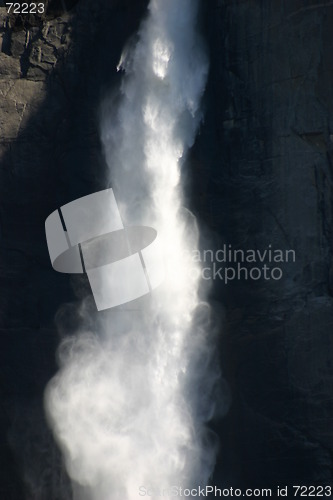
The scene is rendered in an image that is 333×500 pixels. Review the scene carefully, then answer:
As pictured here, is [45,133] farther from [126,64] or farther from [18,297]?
[18,297]

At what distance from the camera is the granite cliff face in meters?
11.2

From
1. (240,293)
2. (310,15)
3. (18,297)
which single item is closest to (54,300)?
(18,297)

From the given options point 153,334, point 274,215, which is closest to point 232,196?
point 274,215

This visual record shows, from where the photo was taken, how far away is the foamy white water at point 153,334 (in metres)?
11.6

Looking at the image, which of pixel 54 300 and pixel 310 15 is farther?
pixel 54 300

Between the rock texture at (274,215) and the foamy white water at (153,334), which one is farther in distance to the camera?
the foamy white water at (153,334)

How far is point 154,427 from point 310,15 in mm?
5479

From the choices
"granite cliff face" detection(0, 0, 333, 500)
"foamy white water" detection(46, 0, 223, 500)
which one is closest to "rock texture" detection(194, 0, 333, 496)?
"granite cliff face" detection(0, 0, 333, 500)

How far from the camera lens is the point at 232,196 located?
1152 centimetres

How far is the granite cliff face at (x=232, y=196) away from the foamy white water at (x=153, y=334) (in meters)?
0.24

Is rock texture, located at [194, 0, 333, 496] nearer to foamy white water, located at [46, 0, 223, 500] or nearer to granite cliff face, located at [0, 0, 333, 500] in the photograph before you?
granite cliff face, located at [0, 0, 333, 500]

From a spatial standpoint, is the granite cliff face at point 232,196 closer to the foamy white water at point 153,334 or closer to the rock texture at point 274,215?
the rock texture at point 274,215

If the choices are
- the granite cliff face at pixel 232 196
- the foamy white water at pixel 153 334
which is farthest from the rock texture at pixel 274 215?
the foamy white water at pixel 153 334

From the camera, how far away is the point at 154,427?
11.6 metres
